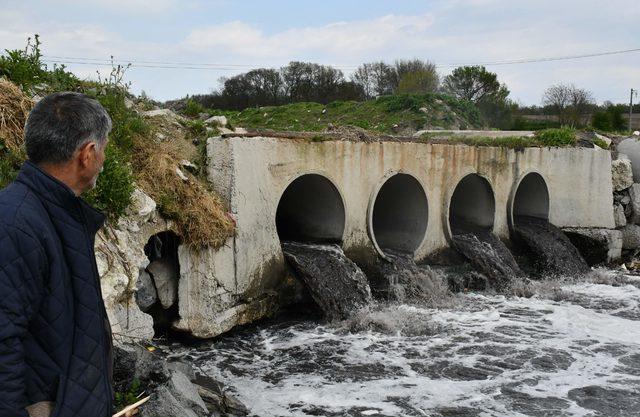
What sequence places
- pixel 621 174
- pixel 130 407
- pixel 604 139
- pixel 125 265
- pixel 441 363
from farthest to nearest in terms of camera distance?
pixel 604 139 → pixel 621 174 → pixel 441 363 → pixel 125 265 → pixel 130 407

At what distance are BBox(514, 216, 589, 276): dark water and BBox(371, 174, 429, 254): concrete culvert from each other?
9.77 feet

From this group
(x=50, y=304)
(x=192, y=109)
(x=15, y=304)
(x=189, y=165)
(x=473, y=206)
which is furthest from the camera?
(x=473, y=206)

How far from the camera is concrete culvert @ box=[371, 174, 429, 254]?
12250mm

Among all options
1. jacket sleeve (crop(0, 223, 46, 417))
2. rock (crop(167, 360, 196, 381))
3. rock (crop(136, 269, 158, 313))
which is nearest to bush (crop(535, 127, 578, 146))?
rock (crop(136, 269, 158, 313))

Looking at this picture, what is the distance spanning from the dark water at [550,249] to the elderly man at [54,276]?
39.7 feet

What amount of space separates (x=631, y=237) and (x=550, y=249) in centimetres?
392

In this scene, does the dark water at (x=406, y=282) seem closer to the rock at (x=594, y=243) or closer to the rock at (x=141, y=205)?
the rock at (x=141, y=205)

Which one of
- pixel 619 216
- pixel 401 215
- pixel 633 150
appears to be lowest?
pixel 619 216

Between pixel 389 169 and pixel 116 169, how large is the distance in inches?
241

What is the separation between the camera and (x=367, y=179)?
10.9m

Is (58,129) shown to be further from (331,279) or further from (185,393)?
(331,279)

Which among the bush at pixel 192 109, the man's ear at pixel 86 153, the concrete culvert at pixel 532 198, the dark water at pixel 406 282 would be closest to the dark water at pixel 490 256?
the dark water at pixel 406 282

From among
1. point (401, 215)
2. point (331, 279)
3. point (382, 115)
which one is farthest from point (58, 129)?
point (382, 115)

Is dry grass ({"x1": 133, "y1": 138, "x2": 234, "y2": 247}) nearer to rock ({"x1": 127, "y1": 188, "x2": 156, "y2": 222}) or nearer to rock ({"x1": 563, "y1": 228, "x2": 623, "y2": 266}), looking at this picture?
rock ({"x1": 127, "y1": 188, "x2": 156, "y2": 222})
